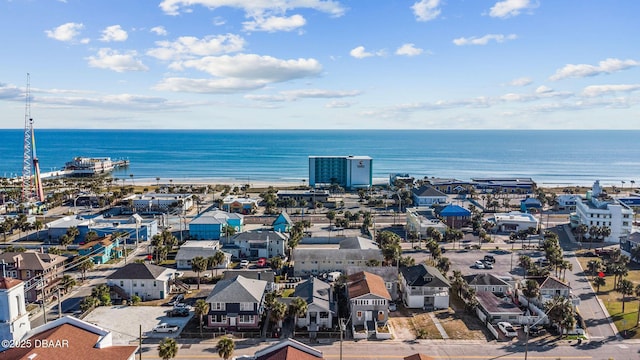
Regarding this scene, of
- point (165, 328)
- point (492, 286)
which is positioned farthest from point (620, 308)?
point (165, 328)

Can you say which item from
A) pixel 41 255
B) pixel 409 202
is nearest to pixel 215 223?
pixel 41 255

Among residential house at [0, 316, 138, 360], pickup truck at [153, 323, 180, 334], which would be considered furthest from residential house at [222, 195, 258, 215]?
residential house at [0, 316, 138, 360]

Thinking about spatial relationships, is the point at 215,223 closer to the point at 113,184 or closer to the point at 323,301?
the point at 323,301

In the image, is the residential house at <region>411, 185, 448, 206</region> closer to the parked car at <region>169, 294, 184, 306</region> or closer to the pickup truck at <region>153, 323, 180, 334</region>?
the parked car at <region>169, 294, 184, 306</region>

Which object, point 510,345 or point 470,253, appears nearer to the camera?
point 510,345

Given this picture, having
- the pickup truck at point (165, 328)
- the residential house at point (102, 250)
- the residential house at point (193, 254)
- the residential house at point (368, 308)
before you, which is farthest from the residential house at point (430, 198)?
the pickup truck at point (165, 328)
